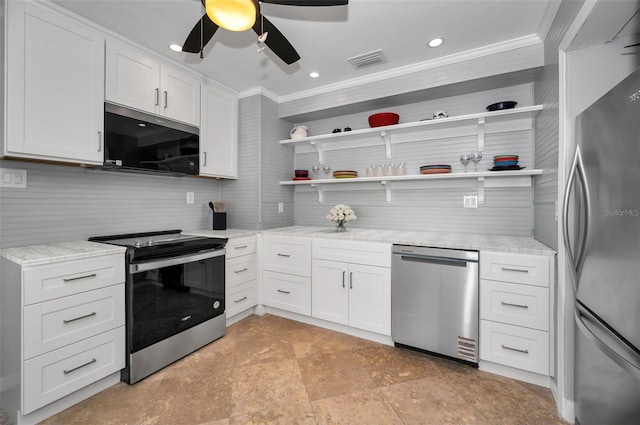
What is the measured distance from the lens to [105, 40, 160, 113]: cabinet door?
2197mm

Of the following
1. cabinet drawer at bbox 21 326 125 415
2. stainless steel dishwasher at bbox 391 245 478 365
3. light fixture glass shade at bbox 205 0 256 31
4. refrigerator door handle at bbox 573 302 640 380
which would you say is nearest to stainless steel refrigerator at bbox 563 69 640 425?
refrigerator door handle at bbox 573 302 640 380

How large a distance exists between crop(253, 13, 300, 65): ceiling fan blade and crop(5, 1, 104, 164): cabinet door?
4.59 feet

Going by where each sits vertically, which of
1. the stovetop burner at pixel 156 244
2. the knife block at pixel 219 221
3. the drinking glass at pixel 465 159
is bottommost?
the stovetop burner at pixel 156 244

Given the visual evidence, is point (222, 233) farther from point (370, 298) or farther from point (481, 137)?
point (481, 137)

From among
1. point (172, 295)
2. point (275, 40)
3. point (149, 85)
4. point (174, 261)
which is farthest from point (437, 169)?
point (149, 85)

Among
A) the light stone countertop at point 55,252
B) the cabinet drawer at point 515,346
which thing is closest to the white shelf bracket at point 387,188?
the cabinet drawer at point 515,346

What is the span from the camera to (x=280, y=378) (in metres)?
2.02

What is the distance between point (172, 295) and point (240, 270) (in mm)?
818

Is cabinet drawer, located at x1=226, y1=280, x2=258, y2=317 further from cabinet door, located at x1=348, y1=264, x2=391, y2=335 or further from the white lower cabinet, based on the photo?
cabinet door, located at x1=348, y1=264, x2=391, y2=335

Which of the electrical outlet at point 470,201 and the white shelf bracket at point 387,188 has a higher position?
the white shelf bracket at point 387,188

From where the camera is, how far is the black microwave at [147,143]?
2203 mm

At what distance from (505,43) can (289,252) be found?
2.70m

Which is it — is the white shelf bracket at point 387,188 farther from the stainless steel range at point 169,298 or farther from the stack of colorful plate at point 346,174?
the stainless steel range at point 169,298

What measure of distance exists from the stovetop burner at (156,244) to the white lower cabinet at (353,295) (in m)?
1.05
